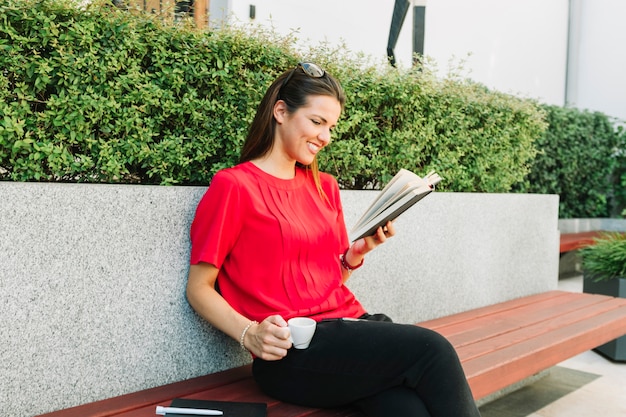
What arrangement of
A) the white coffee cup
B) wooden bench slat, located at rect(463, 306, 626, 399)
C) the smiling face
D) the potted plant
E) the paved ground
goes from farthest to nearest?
the potted plant
the paved ground
wooden bench slat, located at rect(463, 306, 626, 399)
the smiling face
the white coffee cup

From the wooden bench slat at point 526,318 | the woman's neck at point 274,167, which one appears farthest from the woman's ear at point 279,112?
the wooden bench slat at point 526,318

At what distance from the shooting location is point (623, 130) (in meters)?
9.71

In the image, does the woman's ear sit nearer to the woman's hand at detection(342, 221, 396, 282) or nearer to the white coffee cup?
the woman's hand at detection(342, 221, 396, 282)

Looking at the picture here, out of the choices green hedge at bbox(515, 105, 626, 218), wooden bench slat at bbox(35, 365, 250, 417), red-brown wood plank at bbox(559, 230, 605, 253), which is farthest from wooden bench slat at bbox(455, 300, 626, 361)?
green hedge at bbox(515, 105, 626, 218)

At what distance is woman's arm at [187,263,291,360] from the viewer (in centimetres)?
197

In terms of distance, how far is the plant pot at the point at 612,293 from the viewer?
4.64 meters

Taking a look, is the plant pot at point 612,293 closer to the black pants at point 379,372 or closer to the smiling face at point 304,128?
the black pants at point 379,372

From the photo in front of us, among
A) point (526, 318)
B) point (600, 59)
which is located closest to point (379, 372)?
point (526, 318)

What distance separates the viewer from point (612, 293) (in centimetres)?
507

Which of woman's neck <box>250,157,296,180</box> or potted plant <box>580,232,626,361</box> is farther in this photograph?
potted plant <box>580,232,626,361</box>

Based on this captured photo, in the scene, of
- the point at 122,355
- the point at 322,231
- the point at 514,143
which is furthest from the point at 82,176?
the point at 514,143

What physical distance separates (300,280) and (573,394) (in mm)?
2532

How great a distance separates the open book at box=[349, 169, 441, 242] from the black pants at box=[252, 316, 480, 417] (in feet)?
1.39

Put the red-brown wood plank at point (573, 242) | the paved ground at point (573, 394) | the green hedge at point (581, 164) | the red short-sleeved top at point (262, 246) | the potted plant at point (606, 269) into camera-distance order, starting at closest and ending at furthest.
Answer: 1. the red short-sleeved top at point (262, 246)
2. the paved ground at point (573, 394)
3. the potted plant at point (606, 269)
4. the red-brown wood plank at point (573, 242)
5. the green hedge at point (581, 164)
